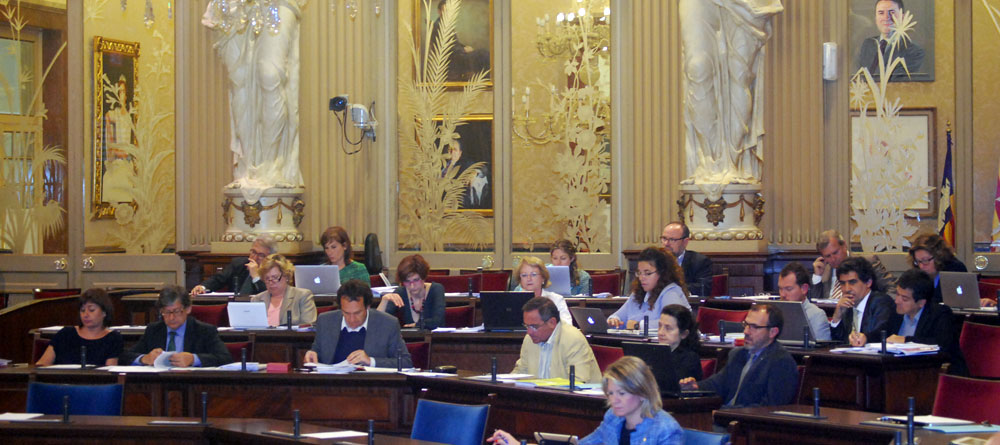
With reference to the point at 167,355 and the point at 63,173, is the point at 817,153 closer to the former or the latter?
the point at 167,355

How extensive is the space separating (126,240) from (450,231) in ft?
11.4

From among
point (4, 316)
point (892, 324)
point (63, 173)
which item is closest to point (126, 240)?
point (63, 173)

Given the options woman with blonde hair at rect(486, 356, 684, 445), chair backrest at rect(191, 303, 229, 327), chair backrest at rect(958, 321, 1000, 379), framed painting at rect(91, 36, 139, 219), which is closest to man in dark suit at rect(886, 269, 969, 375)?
chair backrest at rect(958, 321, 1000, 379)

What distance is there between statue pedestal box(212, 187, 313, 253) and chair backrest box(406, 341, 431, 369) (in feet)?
14.9

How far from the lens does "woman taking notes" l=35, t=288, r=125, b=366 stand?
298 inches

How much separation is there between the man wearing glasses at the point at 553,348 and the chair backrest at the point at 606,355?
147 millimetres

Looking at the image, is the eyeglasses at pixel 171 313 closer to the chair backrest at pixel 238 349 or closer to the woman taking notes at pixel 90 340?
the woman taking notes at pixel 90 340

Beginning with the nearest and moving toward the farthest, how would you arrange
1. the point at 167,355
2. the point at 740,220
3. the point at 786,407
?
the point at 786,407
the point at 167,355
the point at 740,220

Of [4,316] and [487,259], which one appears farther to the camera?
[487,259]

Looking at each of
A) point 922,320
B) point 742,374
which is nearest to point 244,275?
point 742,374

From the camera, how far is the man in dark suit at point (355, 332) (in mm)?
7426

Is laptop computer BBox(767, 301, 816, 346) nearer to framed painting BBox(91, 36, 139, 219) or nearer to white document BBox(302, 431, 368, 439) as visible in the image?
white document BBox(302, 431, 368, 439)

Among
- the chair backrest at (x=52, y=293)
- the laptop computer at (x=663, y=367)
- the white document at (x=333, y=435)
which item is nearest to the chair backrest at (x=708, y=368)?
the laptop computer at (x=663, y=367)

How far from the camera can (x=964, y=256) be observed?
11.9 metres
